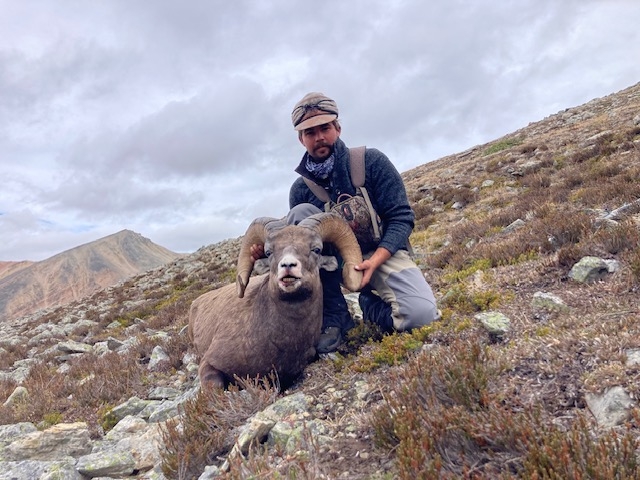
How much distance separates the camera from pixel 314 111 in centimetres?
607

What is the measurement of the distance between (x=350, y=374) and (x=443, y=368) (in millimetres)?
1568

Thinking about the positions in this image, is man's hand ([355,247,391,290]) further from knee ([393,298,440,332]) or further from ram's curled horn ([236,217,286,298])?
ram's curled horn ([236,217,286,298])

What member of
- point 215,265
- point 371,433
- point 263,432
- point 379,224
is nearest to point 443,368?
point 371,433

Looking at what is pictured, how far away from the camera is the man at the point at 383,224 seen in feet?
19.2

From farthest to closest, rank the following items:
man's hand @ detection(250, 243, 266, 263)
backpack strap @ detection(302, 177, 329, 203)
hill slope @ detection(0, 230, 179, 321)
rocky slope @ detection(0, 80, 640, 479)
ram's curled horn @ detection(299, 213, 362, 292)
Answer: hill slope @ detection(0, 230, 179, 321), backpack strap @ detection(302, 177, 329, 203), man's hand @ detection(250, 243, 266, 263), ram's curled horn @ detection(299, 213, 362, 292), rocky slope @ detection(0, 80, 640, 479)

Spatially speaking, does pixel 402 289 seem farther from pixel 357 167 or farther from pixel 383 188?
pixel 357 167

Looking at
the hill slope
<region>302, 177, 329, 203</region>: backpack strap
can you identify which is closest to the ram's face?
<region>302, 177, 329, 203</region>: backpack strap

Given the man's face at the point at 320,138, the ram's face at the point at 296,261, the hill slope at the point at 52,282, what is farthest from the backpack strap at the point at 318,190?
the hill slope at the point at 52,282

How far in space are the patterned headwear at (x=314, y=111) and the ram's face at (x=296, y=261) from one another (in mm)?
1477

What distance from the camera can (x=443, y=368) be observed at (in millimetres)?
3523

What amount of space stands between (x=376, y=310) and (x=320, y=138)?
2570 millimetres

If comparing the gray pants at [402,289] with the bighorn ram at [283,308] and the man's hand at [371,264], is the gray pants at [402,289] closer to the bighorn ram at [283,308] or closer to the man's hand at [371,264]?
the man's hand at [371,264]

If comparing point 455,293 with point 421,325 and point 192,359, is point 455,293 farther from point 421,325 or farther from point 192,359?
point 192,359

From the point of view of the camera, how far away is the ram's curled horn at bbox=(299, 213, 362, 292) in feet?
19.1
